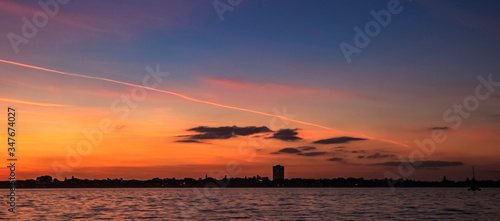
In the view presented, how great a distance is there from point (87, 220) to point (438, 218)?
60759 mm

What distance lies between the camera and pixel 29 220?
90.6 metres

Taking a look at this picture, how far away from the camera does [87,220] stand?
3634 inches

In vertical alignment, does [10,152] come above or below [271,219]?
above

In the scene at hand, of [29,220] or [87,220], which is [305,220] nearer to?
[87,220]

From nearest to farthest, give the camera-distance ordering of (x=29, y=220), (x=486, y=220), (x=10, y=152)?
(x=10, y=152) < (x=29, y=220) < (x=486, y=220)

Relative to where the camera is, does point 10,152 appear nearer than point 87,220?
Yes

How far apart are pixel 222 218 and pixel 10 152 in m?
51.1

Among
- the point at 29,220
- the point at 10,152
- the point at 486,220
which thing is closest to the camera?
the point at 10,152

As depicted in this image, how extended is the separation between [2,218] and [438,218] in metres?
74.7

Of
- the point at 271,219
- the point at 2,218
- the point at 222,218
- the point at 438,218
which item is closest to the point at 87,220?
the point at 2,218

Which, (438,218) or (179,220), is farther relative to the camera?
(438,218)

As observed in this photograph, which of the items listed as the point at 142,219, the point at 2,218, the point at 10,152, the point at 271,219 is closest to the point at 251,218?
the point at 271,219

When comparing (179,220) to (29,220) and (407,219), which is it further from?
(407,219)

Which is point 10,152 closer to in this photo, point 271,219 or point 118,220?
point 118,220
